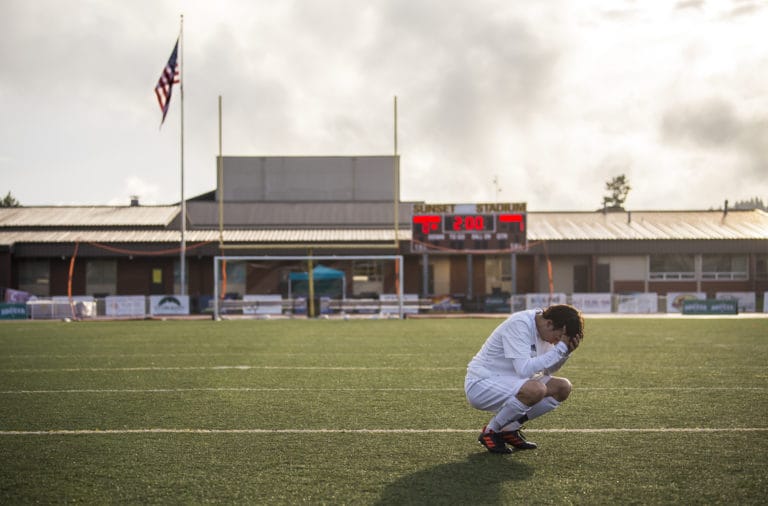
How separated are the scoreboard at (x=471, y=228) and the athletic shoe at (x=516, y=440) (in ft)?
72.8

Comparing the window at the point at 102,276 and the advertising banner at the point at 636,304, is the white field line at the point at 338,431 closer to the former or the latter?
the advertising banner at the point at 636,304

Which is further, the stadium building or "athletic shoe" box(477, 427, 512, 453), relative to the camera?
the stadium building

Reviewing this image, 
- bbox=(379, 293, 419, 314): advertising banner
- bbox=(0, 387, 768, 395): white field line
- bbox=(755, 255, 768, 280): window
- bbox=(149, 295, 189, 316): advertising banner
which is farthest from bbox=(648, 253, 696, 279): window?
bbox=(0, 387, 768, 395): white field line

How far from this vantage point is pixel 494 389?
5285 millimetres

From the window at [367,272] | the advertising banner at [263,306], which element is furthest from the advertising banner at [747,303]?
the advertising banner at [263,306]

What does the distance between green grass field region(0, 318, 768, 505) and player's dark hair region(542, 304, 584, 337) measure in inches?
38.9

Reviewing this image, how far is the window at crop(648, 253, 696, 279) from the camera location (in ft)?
127

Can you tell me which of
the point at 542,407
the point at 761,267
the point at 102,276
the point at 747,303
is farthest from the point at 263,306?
the point at 761,267

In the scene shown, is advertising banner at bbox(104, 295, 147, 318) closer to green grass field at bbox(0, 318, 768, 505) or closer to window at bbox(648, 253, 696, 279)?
green grass field at bbox(0, 318, 768, 505)

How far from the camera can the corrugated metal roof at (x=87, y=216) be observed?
38812 mm

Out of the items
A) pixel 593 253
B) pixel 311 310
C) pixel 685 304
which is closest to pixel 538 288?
pixel 593 253

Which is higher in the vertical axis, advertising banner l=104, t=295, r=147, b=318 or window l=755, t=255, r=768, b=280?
Result: window l=755, t=255, r=768, b=280

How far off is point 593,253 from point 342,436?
1311 inches

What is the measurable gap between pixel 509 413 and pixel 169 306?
25975 mm
